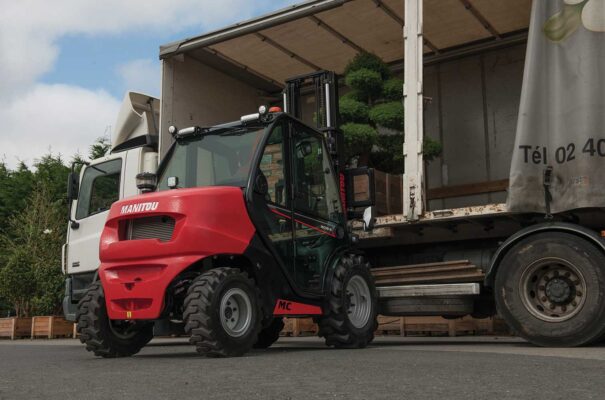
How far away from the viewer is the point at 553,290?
22.5 ft

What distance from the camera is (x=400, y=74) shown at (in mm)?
10961

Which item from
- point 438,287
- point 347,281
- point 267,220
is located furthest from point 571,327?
point 267,220

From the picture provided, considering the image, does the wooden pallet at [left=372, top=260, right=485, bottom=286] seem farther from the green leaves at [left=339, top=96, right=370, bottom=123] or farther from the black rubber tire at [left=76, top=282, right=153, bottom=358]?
the black rubber tire at [left=76, top=282, right=153, bottom=358]

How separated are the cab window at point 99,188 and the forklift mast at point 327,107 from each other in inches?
102

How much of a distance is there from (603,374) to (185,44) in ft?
23.3

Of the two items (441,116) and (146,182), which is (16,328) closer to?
(146,182)

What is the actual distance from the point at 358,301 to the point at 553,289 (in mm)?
2015

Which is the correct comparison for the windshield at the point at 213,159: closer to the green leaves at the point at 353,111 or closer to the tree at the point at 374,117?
the tree at the point at 374,117

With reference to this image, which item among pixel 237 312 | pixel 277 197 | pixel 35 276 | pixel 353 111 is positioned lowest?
pixel 237 312

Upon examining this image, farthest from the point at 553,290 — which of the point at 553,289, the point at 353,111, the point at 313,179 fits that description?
the point at 353,111

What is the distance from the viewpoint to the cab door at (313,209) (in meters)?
7.05

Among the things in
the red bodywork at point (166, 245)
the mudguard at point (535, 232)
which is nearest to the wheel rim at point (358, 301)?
the mudguard at point (535, 232)

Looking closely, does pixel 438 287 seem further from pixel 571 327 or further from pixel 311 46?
pixel 311 46

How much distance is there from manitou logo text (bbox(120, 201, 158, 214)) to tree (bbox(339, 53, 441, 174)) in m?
3.67
